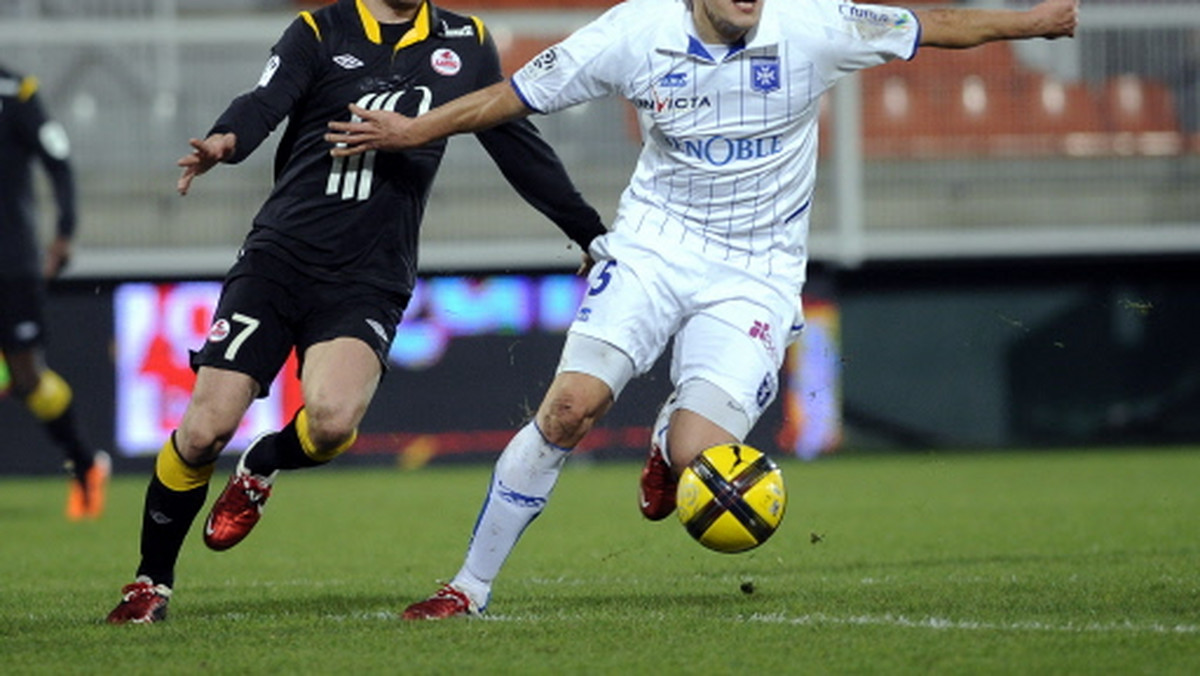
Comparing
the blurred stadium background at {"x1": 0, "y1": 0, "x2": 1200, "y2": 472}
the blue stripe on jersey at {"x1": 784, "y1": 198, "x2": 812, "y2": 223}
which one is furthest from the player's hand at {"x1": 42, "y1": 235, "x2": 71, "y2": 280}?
the blue stripe on jersey at {"x1": 784, "y1": 198, "x2": 812, "y2": 223}

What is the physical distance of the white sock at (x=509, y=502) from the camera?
5660mm

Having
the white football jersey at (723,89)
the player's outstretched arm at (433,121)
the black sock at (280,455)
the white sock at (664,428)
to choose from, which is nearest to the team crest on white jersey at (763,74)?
the white football jersey at (723,89)

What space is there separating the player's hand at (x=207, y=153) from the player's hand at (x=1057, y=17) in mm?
2422

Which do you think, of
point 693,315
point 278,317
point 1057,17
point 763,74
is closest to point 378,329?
point 278,317

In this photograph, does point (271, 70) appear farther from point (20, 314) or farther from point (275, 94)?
point (20, 314)

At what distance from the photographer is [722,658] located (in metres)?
4.68

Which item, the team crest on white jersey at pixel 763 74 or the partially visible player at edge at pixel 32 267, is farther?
the partially visible player at edge at pixel 32 267

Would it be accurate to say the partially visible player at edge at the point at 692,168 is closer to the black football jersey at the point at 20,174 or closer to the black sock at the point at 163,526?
the black sock at the point at 163,526

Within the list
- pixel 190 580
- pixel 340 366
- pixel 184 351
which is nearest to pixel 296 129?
pixel 340 366

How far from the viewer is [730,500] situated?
527 cm

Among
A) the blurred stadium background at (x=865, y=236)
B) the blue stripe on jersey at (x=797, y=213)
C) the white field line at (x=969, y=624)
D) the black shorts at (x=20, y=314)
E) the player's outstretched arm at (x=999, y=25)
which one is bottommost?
the blurred stadium background at (x=865, y=236)

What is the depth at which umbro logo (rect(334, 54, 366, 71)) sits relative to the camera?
605cm

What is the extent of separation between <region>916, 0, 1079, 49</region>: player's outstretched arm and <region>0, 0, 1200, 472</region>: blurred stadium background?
Answer: 862cm

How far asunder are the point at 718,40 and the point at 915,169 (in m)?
10.2
